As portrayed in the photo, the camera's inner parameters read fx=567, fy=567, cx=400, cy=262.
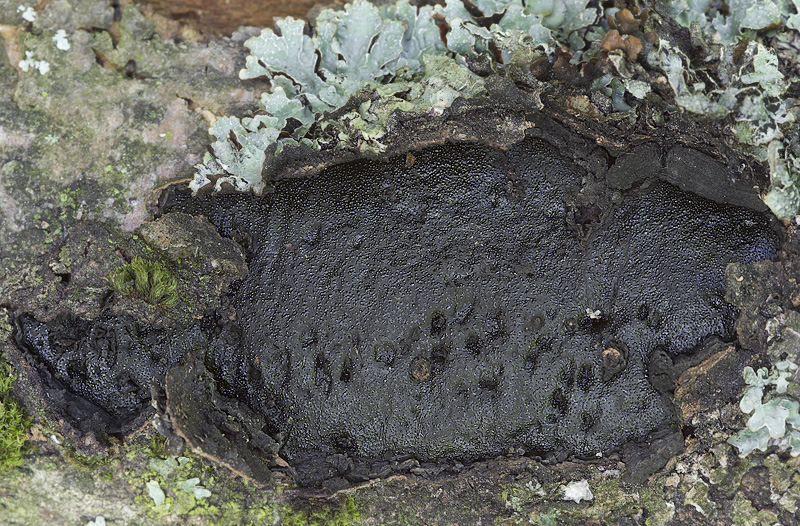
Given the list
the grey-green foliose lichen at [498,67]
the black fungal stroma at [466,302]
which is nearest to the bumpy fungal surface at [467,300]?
the black fungal stroma at [466,302]

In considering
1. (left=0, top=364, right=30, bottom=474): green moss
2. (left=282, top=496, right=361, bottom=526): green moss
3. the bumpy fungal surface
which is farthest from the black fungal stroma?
(left=282, top=496, right=361, bottom=526): green moss

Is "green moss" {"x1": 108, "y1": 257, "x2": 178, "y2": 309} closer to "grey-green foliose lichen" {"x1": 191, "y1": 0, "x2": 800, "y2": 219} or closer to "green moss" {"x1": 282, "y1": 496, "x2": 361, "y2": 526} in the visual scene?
"grey-green foliose lichen" {"x1": 191, "y1": 0, "x2": 800, "y2": 219}

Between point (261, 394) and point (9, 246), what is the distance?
1.51 metres

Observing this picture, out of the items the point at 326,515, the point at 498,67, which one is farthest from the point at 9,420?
the point at 498,67

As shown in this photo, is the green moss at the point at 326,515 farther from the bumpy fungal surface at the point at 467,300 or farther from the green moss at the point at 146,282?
the green moss at the point at 146,282

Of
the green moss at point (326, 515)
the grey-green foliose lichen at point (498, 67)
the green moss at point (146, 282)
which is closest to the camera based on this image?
the grey-green foliose lichen at point (498, 67)

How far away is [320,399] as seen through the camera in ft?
9.59

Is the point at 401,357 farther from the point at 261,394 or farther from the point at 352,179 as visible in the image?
the point at 352,179

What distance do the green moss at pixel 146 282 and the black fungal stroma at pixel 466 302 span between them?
234mm

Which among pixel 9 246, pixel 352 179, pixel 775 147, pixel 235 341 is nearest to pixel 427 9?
pixel 352 179

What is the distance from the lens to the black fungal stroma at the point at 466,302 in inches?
111

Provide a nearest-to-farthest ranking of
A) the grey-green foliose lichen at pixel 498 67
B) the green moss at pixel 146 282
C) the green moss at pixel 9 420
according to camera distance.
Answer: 1. the grey-green foliose lichen at pixel 498 67
2. the green moss at pixel 146 282
3. the green moss at pixel 9 420

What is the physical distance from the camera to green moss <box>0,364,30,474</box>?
2.93m

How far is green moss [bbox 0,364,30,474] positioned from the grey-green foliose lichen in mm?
1391
